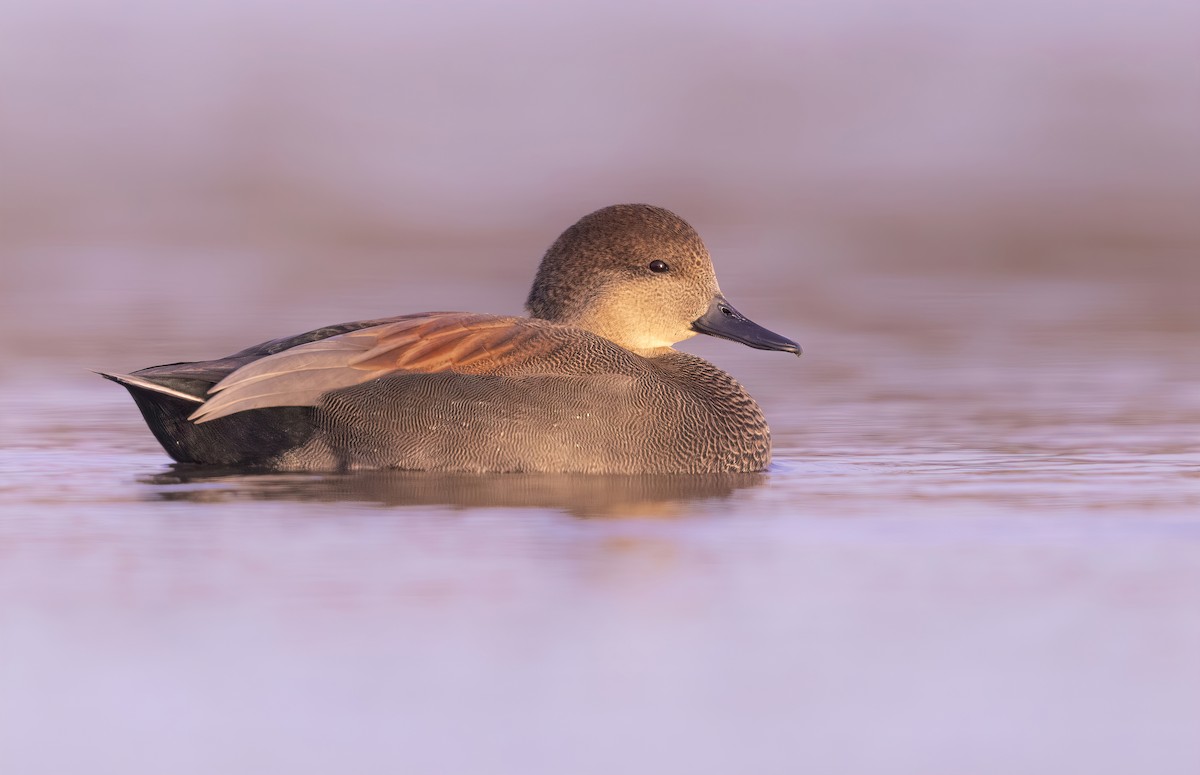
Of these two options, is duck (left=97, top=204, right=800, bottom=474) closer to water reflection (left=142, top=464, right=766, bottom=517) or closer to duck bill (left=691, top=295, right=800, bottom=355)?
water reflection (left=142, top=464, right=766, bottom=517)

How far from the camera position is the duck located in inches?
301

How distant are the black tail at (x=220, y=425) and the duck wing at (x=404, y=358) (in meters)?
0.08

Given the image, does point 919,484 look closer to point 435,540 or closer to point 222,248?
point 435,540

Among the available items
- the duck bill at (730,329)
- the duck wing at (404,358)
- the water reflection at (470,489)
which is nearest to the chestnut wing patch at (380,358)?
the duck wing at (404,358)

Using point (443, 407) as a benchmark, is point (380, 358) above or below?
above

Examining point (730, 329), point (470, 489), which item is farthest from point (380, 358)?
point (730, 329)

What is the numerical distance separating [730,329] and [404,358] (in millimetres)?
1637

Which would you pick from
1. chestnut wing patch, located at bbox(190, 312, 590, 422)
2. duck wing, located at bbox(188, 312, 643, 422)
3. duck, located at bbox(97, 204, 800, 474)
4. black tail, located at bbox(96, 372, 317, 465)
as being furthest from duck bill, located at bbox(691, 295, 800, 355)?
black tail, located at bbox(96, 372, 317, 465)

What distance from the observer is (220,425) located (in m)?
7.73

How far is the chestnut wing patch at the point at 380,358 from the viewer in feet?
24.8

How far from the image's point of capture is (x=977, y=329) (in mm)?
13031

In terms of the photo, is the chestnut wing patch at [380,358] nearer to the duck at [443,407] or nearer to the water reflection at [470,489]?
the duck at [443,407]

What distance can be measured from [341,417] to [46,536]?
5.00 ft

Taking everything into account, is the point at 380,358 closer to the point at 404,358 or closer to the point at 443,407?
the point at 404,358
